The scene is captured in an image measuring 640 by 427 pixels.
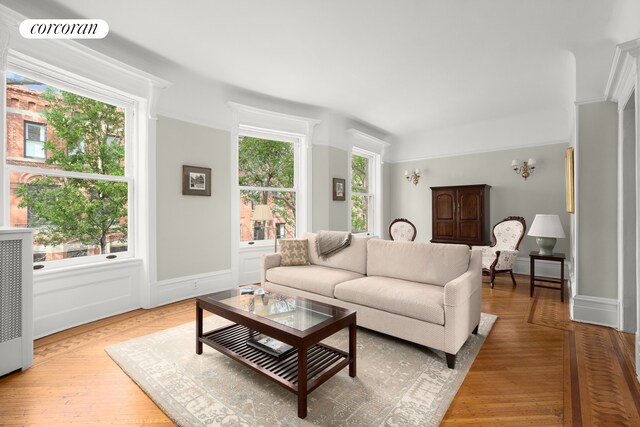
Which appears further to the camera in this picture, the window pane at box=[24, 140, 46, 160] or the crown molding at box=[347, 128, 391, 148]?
the crown molding at box=[347, 128, 391, 148]

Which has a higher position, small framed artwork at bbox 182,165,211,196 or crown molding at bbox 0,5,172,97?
crown molding at bbox 0,5,172,97

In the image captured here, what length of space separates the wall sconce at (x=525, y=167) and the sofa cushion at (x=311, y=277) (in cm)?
396

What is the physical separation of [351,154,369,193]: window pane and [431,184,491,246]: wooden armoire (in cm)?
142

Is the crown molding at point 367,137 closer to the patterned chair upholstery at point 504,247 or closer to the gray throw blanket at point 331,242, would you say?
the gray throw blanket at point 331,242

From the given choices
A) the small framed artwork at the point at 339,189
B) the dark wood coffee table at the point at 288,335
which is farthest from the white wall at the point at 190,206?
the small framed artwork at the point at 339,189

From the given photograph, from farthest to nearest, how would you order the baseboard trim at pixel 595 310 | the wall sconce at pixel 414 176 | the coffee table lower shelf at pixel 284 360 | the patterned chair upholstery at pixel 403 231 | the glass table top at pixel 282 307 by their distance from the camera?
the wall sconce at pixel 414 176, the patterned chair upholstery at pixel 403 231, the baseboard trim at pixel 595 310, the glass table top at pixel 282 307, the coffee table lower shelf at pixel 284 360

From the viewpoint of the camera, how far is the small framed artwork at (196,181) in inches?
154

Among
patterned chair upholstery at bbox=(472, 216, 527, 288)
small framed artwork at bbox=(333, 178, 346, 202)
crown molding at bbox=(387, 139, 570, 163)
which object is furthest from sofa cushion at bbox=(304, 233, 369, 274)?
crown molding at bbox=(387, 139, 570, 163)

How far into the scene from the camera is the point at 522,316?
11.2ft

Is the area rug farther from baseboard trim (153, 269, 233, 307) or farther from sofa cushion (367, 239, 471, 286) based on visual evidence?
baseboard trim (153, 269, 233, 307)

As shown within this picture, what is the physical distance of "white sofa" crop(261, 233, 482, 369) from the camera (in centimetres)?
236

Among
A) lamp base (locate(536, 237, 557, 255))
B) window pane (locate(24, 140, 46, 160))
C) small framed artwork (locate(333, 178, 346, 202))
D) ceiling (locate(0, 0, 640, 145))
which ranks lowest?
lamp base (locate(536, 237, 557, 255))

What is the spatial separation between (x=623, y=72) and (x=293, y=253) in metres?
3.57

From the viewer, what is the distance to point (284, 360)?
2102 mm
